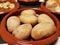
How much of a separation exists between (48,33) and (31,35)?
4 cm

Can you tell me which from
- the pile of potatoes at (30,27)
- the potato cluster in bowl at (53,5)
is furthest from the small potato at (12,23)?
the potato cluster in bowl at (53,5)

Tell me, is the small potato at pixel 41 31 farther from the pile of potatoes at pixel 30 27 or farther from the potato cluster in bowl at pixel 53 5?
the potato cluster in bowl at pixel 53 5

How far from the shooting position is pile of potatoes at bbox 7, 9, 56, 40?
1.07 feet

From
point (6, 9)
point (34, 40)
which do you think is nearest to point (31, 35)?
point (34, 40)

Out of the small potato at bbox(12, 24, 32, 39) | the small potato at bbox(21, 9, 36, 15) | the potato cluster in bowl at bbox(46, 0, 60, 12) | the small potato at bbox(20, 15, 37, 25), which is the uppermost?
the potato cluster in bowl at bbox(46, 0, 60, 12)

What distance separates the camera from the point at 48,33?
327mm

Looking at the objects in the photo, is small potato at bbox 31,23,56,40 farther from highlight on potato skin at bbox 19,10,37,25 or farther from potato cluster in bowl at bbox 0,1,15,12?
potato cluster in bowl at bbox 0,1,15,12

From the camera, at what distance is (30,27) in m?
0.35

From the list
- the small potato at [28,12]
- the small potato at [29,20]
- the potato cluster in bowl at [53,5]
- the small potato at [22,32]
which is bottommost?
the small potato at [22,32]

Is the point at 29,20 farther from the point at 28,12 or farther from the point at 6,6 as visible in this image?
the point at 6,6

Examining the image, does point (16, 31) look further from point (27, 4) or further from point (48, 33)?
point (27, 4)

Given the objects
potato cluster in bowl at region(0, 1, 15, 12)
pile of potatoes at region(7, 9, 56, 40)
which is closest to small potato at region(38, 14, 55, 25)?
pile of potatoes at region(7, 9, 56, 40)

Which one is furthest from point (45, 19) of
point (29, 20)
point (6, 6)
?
point (6, 6)

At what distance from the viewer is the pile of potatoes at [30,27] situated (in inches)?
12.8
